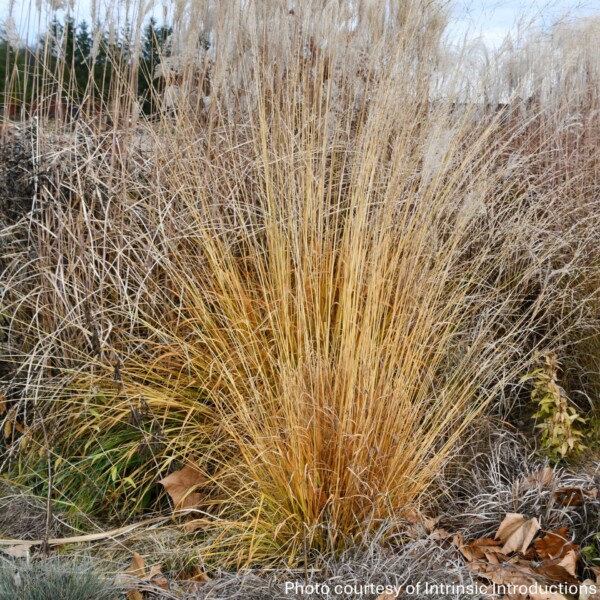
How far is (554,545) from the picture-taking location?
2.38 meters

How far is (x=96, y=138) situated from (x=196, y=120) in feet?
1.54

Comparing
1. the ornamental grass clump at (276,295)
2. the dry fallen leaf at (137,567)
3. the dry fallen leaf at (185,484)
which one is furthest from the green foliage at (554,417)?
the dry fallen leaf at (137,567)

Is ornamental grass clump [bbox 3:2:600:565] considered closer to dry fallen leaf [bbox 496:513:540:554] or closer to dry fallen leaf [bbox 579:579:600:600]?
dry fallen leaf [bbox 496:513:540:554]

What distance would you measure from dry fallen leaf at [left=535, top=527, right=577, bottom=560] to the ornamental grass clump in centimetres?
42

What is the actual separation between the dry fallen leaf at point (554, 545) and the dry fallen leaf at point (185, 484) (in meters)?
1.17

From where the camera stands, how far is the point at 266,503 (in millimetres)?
2283

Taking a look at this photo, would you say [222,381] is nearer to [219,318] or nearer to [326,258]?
[219,318]

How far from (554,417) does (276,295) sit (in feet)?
4.01

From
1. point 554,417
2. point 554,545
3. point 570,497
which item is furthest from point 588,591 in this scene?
point 554,417

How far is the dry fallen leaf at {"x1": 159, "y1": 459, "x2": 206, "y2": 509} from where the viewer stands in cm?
256

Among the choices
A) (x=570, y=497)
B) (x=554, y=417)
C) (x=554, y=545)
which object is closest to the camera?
(x=554, y=545)

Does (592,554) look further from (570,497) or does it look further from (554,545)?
(570,497)

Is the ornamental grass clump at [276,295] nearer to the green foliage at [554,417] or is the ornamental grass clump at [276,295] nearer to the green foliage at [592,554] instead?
the green foliage at [554,417]

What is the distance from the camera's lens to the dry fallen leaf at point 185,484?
2.56m
